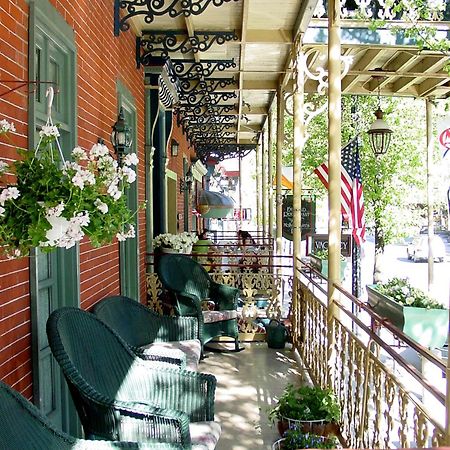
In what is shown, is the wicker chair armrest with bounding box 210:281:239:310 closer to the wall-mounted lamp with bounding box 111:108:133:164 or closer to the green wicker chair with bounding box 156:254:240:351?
the green wicker chair with bounding box 156:254:240:351

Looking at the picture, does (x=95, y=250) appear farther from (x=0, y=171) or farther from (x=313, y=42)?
(x=313, y=42)

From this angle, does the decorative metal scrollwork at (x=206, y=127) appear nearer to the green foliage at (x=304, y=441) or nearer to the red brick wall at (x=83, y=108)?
the red brick wall at (x=83, y=108)

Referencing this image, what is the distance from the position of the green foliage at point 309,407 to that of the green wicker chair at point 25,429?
5.98 ft

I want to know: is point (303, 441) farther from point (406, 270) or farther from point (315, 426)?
point (406, 270)

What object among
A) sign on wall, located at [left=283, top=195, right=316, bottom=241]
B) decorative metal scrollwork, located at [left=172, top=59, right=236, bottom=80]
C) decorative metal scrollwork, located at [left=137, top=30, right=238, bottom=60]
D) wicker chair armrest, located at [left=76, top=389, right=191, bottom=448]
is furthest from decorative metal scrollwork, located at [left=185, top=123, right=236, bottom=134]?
wicker chair armrest, located at [left=76, top=389, right=191, bottom=448]

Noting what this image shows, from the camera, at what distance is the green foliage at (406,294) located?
7914 millimetres

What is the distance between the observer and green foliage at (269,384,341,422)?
371 centimetres

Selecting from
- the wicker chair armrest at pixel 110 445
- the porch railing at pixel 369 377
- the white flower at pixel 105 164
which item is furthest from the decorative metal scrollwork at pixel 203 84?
the wicker chair armrest at pixel 110 445

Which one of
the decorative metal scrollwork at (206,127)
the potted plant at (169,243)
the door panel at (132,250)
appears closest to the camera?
the door panel at (132,250)

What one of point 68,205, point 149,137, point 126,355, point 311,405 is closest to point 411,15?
point 149,137

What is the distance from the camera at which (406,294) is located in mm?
8273

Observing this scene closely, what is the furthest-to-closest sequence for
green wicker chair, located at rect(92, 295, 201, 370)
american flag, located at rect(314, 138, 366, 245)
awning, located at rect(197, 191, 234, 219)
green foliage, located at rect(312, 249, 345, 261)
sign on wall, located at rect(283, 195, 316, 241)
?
awning, located at rect(197, 191, 234, 219) → sign on wall, located at rect(283, 195, 316, 241) → green foliage, located at rect(312, 249, 345, 261) → american flag, located at rect(314, 138, 366, 245) → green wicker chair, located at rect(92, 295, 201, 370)

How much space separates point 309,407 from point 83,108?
2.38 metres

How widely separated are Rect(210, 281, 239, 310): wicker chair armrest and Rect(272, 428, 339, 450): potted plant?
306 cm
